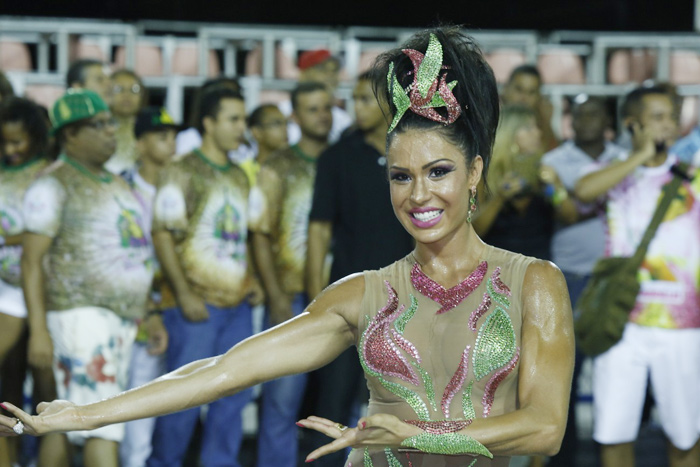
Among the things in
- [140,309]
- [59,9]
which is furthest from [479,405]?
[59,9]

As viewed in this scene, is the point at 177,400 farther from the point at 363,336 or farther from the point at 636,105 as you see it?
the point at 636,105

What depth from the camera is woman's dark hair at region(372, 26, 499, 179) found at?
2365mm

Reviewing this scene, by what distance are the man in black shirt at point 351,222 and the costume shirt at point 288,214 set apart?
0.27 metres

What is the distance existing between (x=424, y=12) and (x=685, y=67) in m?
2.27

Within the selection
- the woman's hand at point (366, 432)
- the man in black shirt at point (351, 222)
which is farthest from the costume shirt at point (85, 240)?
the woman's hand at point (366, 432)

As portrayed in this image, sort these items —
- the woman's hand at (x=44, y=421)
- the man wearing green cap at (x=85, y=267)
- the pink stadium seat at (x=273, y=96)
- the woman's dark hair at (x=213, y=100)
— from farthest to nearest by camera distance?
the pink stadium seat at (x=273, y=96), the woman's dark hair at (x=213, y=100), the man wearing green cap at (x=85, y=267), the woman's hand at (x=44, y=421)

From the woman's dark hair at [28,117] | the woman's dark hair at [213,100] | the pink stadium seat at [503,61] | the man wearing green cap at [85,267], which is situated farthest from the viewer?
the pink stadium seat at [503,61]

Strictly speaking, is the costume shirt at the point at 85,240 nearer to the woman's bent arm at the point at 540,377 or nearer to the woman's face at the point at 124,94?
the woman's face at the point at 124,94

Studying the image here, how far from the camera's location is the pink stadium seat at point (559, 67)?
24.5ft

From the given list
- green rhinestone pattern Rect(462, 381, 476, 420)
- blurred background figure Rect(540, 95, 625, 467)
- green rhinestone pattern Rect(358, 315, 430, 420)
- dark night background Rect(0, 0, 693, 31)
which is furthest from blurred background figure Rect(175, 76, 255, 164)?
green rhinestone pattern Rect(462, 381, 476, 420)

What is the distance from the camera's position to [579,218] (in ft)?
16.6

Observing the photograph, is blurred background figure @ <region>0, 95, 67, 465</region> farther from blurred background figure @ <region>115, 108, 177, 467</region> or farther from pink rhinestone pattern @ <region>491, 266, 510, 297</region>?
pink rhinestone pattern @ <region>491, 266, 510, 297</region>

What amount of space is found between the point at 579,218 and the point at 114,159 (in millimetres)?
2551

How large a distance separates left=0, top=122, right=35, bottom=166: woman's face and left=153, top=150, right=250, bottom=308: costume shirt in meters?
0.71
